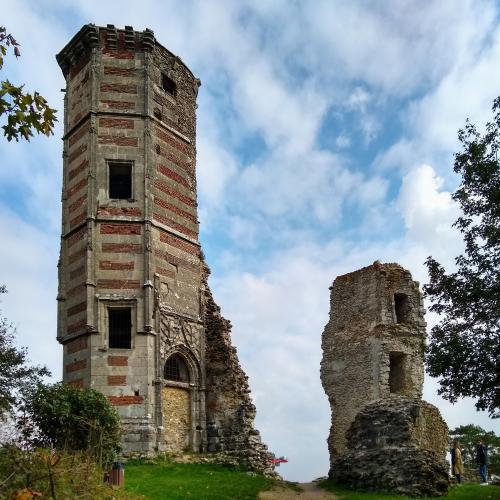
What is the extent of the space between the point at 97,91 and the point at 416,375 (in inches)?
603

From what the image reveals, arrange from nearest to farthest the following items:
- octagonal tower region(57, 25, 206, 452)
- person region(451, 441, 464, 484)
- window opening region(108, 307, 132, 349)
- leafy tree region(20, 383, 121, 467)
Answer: leafy tree region(20, 383, 121, 467), octagonal tower region(57, 25, 206, 452), window opening region(108, 307, 132, 349), person region(451, 441, 464, 484)

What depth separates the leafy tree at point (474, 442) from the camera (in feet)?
98.6

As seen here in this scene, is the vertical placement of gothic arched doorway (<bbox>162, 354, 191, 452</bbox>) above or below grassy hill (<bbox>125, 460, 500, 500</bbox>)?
above

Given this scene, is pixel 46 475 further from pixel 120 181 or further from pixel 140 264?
pixel 120 181

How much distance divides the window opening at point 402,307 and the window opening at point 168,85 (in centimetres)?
1147

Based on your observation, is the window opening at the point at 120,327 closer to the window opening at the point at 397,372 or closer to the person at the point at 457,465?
the window opening at the point at 397,372

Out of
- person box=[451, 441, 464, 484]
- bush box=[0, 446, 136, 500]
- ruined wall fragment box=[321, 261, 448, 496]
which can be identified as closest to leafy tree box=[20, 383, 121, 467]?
bush box=[0, 446, 136, 500]

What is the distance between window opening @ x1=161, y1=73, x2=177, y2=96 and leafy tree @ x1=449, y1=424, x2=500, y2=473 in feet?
66.1

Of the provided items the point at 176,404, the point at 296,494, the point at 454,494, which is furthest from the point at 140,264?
the point at 454,494

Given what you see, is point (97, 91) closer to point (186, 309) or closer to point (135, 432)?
point (186, 309)

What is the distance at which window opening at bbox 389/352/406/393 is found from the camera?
25.5 meters

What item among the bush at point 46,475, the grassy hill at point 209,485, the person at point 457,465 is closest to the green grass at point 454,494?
the grassy hill at point 209,485

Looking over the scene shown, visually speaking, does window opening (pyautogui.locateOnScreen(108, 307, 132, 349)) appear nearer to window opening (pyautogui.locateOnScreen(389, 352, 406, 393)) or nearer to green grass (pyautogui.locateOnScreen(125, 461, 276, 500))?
green grass (pyautogui.locateOnScreen(125, 461, 276, 500))

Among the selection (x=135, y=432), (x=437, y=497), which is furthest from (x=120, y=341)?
(x=437, y=497)
